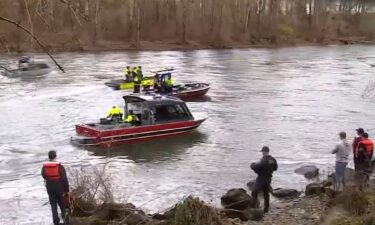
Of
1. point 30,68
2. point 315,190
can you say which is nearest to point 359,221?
point 315,190

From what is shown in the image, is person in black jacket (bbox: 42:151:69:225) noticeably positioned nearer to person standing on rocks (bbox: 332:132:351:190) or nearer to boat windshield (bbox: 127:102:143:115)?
person standing on rocks (bbox: 332:132:351:190)

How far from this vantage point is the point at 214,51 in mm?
69188

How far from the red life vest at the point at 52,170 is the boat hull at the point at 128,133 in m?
9.66

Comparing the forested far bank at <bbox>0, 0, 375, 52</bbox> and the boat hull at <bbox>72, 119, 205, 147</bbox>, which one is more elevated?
the forested far bank at <bbox>0, 0, 375, 52</bbox>

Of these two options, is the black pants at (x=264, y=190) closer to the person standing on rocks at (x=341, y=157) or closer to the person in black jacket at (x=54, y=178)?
the person standing on rocks at (x=341, y=157)

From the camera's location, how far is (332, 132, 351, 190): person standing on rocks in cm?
1367

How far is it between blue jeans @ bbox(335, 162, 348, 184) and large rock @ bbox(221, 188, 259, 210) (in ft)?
7.20

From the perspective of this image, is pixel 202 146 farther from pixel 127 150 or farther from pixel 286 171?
pixel 286 171

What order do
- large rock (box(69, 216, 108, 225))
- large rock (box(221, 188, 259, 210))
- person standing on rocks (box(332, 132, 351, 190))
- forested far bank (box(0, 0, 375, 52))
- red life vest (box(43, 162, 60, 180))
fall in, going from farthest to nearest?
forested far bank (box(0, 0, 375, 52)) < person standing on rocks (box(332, 132, 351, 190)) < large rock (box(221, 188, 259, 210)) < large rock (box(69, 216, 108, 225)) < red life vest (box(43, 162, 60, 180))

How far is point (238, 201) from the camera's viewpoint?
1366 centimetres

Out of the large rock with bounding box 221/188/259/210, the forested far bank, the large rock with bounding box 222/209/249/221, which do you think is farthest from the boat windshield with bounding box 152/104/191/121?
the forested far bank

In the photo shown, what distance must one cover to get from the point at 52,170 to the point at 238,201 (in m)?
4.54

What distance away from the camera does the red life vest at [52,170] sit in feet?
38.5

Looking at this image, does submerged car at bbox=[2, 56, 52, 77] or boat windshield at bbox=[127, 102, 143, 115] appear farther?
submerged car at bbox=[2, 56, 52, 77]
